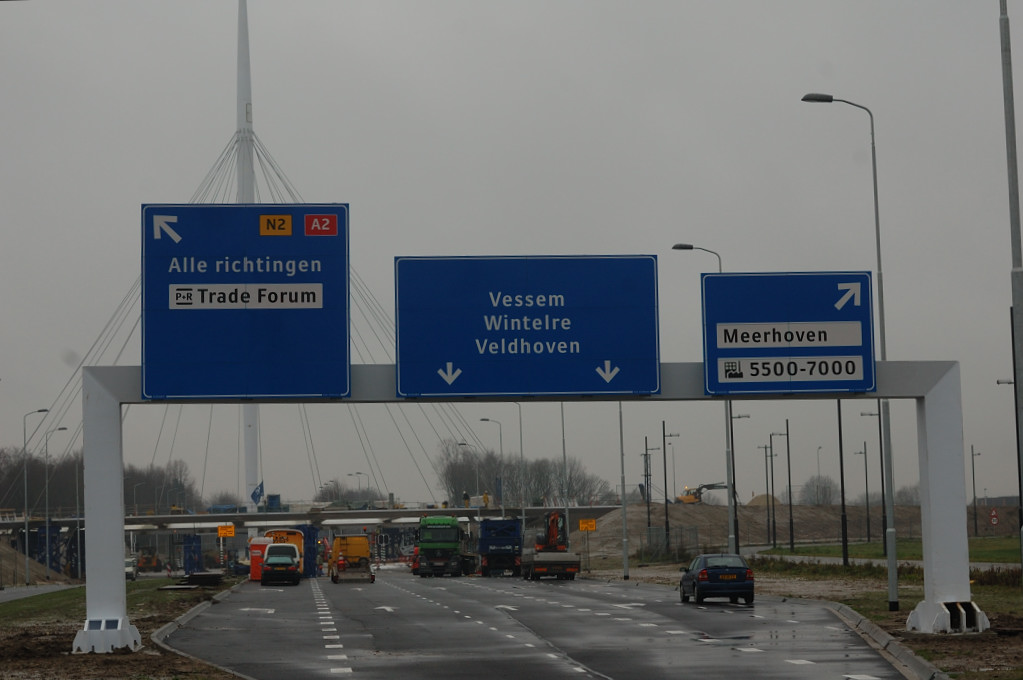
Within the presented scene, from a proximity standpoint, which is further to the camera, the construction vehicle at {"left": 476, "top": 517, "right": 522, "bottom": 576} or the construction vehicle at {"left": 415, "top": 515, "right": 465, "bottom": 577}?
the construction vehicle at {"left": 415, "top": 515, "right": 465, "bottom": 577}

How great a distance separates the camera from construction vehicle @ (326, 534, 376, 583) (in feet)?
231

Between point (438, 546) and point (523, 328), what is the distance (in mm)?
58157

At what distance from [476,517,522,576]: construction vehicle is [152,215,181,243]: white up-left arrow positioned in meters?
57.0

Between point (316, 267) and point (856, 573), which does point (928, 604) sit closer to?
point (316, 267)

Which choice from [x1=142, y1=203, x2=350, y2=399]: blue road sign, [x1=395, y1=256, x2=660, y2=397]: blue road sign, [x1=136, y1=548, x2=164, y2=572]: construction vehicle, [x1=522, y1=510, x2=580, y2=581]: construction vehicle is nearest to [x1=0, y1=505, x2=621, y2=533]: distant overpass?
[x1=136, y1=548, x2=164, y2=572]: construction vehicle

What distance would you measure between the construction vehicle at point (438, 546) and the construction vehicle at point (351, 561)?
6.67 meters

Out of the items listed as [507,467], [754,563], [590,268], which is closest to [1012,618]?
[590,268]

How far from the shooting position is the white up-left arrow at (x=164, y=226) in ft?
81.8

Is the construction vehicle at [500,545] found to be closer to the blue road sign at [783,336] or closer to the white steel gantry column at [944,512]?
the white steel gantry column at [944,512]

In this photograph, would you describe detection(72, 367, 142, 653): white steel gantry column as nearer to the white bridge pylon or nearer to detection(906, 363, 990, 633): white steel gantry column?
the white bridge pylon

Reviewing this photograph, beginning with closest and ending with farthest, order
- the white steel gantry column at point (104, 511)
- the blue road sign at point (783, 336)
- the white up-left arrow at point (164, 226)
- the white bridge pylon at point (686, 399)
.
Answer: the white steel gantry column at point (104, 511), the white bridge pylon at point (686, 399), the white up-left arrow at point (164, 226), the blue road sign at point (783, 336)

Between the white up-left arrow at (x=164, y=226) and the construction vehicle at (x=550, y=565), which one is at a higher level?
the white up-left arrow at (x=164, y=226)

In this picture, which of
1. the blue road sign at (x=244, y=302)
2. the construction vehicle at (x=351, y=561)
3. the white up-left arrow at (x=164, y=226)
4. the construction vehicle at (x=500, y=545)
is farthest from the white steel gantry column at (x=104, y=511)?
the construction vehicle at (x=500, y=545)

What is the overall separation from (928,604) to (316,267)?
13.4 metres
